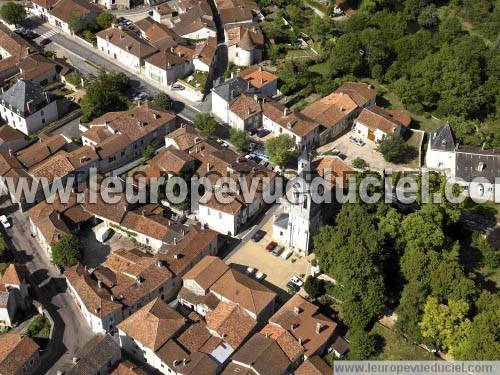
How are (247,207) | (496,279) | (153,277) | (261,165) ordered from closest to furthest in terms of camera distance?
(153,277) → (496,279) → (247,207) → (261,165)

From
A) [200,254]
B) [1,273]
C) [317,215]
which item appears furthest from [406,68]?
[1,273]

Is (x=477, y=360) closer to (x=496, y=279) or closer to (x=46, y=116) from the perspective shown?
(x=496, y=279)

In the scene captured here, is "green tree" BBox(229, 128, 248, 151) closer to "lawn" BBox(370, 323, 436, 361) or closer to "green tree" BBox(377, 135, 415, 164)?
"green tree" BBox(377, 135, 415, 164)

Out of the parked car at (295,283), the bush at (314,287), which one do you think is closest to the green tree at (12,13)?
the parked car at (295,283)

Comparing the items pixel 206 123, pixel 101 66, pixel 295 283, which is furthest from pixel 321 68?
pixel 295 283

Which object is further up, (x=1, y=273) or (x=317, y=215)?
(x=317, y=215)

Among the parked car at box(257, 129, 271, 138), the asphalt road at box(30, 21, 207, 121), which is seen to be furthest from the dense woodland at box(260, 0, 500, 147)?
the asphalt road at box(30, 21, 207, 121)

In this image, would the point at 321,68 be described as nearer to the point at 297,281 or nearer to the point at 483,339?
the point at 297,281
